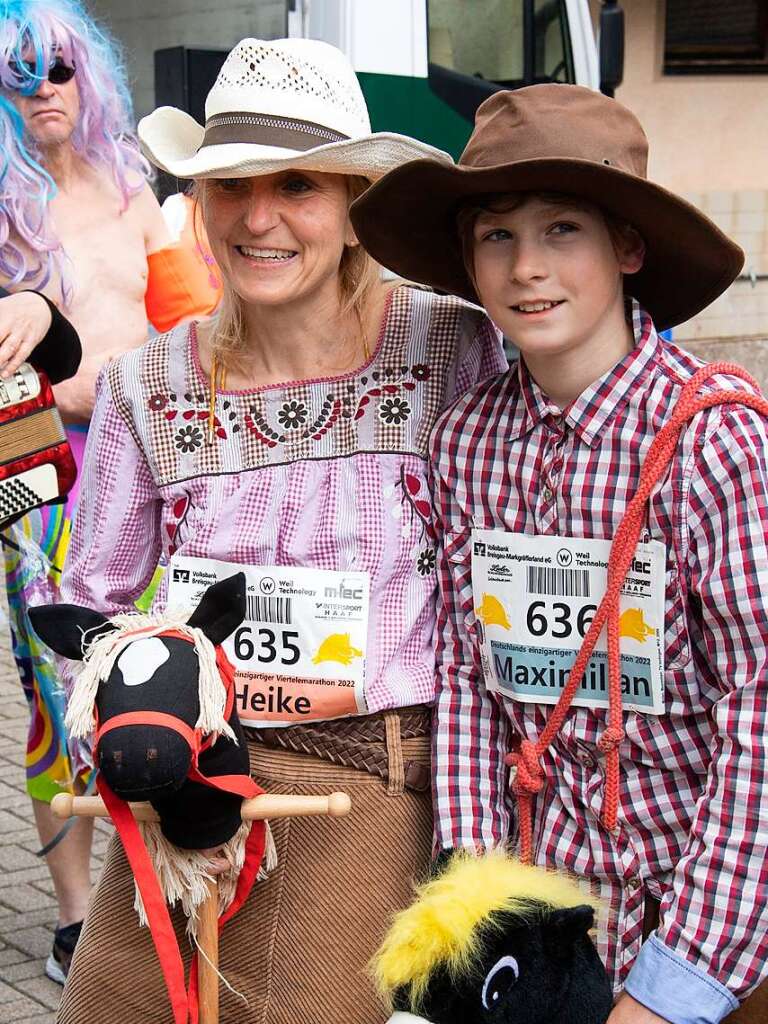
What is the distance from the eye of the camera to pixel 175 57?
20.0ft

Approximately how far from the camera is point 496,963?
1.80 meters

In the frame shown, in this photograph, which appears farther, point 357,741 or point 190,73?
point 190,73

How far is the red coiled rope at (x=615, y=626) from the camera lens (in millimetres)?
1918

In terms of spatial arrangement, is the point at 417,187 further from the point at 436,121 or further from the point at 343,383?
the point at 436,121

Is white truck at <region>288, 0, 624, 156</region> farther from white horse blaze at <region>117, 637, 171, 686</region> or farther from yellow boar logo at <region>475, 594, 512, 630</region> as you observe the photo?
white horse blaze at <region>117, 637, 171, 686</region>

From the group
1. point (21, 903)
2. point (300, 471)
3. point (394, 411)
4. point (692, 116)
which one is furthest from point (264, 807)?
point (692, 116)

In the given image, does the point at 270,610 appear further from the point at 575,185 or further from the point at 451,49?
the point at 451,49

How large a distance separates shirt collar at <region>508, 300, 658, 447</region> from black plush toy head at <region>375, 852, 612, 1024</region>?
2.06ft

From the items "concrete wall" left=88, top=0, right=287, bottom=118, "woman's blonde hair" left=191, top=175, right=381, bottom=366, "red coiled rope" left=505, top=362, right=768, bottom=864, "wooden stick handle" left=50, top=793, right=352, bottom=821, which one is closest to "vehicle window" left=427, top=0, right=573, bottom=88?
"concrete wall" left=88, top=0, right=287, bottom=118

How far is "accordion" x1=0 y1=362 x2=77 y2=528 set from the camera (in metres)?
3.07

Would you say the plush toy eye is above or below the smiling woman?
below

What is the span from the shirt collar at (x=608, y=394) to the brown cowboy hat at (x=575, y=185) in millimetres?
120

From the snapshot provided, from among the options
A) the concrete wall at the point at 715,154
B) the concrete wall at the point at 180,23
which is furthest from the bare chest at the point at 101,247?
the concrete wall at the point at 715,154

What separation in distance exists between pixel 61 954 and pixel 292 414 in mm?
2121
